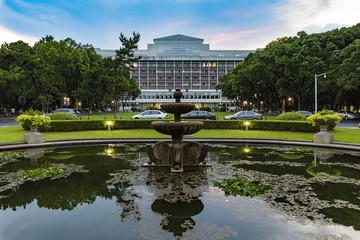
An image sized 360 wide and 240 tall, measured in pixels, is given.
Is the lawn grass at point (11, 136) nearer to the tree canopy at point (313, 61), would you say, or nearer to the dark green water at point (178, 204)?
the dark green water at point (178, 204)

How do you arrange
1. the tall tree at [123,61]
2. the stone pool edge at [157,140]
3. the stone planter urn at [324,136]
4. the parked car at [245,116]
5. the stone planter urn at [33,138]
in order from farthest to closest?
the tall tree at [123,61]
the parked car at [245,116]
the stone planter urn at [324,136]
the stone planter urn at [33,138]
the stone pool edge at [157,140]

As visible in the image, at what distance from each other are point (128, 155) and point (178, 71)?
112m

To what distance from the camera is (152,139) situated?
1797 centimetres

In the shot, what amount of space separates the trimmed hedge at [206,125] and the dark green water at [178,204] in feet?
39.7

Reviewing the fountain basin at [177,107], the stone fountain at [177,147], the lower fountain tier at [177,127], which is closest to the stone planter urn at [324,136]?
the stone fountain at [177,147]

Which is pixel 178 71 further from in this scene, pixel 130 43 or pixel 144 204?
pixel 144 204

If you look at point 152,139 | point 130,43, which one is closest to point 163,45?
point 130,43

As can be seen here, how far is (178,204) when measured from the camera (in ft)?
21.1

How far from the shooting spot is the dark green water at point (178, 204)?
201 inches

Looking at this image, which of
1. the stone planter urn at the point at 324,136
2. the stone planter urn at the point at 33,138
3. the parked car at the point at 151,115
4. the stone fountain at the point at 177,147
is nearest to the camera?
the stone fountain at the point at 177,147

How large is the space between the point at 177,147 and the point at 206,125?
15828mm

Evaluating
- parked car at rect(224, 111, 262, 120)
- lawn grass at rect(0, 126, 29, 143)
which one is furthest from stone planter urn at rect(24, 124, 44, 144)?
parked car at rect(224, 111, 262, 120)

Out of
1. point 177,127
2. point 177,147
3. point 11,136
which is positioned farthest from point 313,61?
point 11,136

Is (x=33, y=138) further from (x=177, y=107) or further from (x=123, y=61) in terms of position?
(x=123, y=61)
